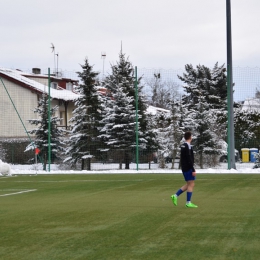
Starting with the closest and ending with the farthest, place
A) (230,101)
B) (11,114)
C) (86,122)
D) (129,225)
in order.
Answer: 1. (129,225)
2. (230,101)
3. (11,114)
4. (86,122)

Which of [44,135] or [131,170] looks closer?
[131,170]

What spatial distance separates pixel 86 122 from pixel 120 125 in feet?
5.86

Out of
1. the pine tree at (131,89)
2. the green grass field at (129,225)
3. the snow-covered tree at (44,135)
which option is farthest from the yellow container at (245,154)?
the green grass field at (129,225)

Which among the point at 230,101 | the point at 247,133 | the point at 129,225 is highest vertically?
the point at 230,101

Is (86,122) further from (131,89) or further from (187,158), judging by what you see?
(187,158)

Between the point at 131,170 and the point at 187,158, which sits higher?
the point at 187,158

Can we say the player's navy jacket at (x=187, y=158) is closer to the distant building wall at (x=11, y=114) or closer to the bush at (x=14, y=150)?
the distant building wall at (x=11, y=114)

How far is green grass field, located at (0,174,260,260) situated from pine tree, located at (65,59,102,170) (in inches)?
519

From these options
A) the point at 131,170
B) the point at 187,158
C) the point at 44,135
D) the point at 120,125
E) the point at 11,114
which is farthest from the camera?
the point at 44,135

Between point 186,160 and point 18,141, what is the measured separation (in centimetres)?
2021

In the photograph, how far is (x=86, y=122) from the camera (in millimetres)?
29516

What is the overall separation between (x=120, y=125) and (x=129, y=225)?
69.9 feet

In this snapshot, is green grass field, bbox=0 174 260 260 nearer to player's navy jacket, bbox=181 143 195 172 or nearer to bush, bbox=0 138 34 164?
player's navy jacket, bbox=181 143 195 172

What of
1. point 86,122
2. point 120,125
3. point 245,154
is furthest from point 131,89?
point 245,154
